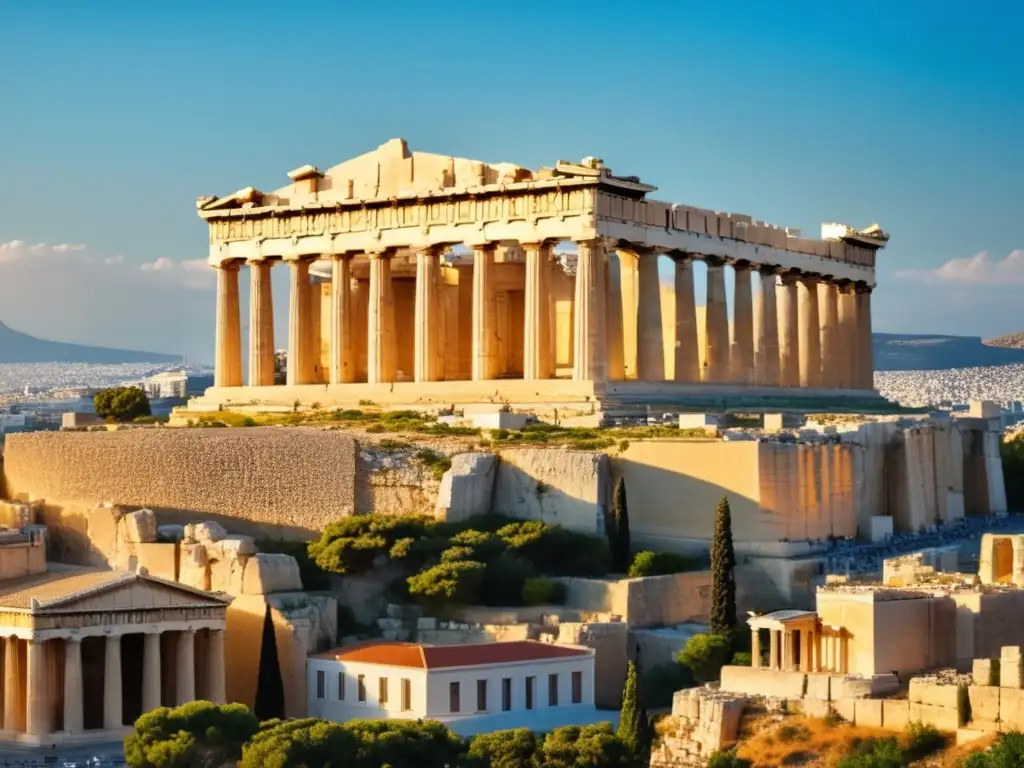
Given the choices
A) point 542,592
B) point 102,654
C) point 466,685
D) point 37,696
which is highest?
point 542,592

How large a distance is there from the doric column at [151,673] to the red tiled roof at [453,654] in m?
4.52

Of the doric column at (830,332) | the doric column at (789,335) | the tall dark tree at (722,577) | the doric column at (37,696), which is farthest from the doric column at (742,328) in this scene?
the doric column at (37,696)

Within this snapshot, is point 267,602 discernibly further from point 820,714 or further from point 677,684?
point 820,714

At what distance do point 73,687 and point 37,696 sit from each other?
99cm

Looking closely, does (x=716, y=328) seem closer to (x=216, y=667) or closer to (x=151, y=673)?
(x=216, y=667)

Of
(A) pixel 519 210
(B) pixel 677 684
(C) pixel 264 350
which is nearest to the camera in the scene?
(B) pixel 677 684

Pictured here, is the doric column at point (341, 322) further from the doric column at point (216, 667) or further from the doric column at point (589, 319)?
the doric column at point (216, 667)

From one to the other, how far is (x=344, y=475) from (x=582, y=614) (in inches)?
405

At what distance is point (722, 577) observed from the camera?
7312 cm

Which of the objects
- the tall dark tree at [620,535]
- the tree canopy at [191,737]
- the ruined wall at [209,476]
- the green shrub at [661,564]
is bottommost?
the tree canopy at [191,737]

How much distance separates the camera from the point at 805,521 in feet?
259

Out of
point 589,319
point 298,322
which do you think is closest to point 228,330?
point 298,322

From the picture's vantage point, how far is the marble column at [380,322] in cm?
9306

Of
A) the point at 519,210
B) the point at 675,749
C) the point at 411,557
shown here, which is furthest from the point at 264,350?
the point at 675,749
